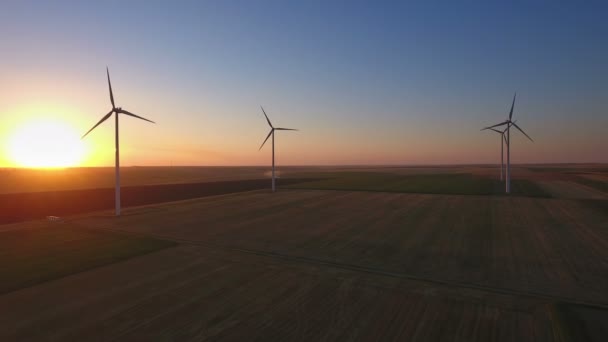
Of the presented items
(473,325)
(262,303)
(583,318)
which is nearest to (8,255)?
(262,303)

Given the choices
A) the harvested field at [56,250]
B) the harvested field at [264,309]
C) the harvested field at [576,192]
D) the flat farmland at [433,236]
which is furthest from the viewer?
the harvested field at [576,192]

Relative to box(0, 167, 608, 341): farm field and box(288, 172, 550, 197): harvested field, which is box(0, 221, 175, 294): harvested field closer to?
box(0, 167, 608, 341): farm field

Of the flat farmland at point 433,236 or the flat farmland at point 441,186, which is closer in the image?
the flat farmland at point 433,236

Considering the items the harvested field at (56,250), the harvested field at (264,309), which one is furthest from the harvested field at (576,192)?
the harvested field at (56,250)

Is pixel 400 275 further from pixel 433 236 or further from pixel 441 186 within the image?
pixel 441 186

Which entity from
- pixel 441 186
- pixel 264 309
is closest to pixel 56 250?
pixel 264 309

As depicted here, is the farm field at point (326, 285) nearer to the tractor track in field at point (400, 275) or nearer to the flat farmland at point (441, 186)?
the tractor track in field at point (400, 275)
